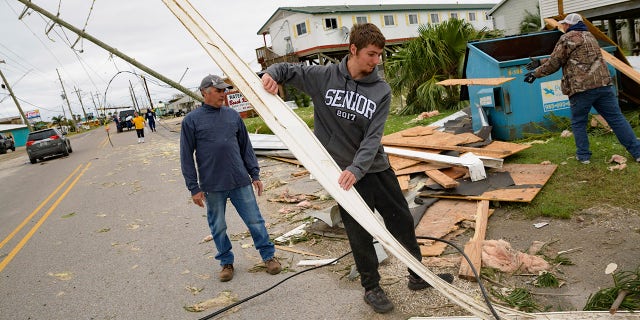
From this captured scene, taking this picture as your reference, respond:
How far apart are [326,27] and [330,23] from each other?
638 mm

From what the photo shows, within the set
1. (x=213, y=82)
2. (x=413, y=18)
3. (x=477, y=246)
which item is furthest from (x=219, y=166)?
(x=413, y=18)

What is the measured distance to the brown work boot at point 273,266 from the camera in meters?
4.03

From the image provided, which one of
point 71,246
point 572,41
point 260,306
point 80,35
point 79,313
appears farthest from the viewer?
point 80,35

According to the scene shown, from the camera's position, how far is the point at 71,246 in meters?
5.83

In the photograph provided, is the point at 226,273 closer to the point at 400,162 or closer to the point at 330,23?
the point at 400,162

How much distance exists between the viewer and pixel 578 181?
502cm

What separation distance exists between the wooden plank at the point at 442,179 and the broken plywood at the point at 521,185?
13cm

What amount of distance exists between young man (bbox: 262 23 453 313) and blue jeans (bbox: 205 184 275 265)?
129cm

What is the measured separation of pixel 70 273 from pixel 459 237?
443cm

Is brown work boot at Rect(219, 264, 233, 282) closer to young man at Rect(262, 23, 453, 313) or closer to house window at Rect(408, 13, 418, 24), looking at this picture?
young man at Rect(262, 23, 453, 313)

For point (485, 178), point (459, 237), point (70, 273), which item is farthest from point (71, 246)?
point (485, 178)

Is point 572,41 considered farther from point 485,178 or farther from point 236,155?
point 236,155

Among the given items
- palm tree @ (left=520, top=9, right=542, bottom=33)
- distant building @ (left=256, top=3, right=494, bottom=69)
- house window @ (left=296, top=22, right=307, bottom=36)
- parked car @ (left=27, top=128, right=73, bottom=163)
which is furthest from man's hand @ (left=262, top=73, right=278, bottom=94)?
house window @ (left=296, top=22, right=307, bottom=36)

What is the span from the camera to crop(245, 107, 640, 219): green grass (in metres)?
4.38
